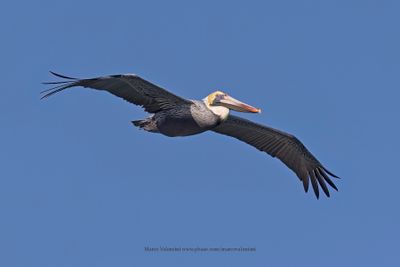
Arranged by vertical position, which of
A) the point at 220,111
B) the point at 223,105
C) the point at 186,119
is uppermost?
the point at 223,105

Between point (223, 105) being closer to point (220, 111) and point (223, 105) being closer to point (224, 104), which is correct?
point (224, 104)

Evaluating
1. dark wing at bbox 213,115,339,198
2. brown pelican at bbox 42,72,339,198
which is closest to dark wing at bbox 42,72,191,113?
brown pelican at bbox 42,72,339,198

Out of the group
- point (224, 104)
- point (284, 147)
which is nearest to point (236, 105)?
point (224, 104)

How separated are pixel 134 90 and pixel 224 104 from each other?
1.86 meters

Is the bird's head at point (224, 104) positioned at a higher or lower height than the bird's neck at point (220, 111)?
higher

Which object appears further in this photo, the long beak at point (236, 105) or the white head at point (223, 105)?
the long beak at point (236, 105)

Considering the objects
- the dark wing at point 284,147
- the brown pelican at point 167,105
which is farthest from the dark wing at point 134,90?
the dark wing at point 284,147

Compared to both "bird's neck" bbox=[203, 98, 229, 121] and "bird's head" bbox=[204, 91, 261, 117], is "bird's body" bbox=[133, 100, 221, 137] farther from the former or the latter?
"bird's head" bbox=[204, 91, 261, 117]

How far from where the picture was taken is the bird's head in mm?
16547

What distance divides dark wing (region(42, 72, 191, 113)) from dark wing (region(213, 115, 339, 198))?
2402 millimetres

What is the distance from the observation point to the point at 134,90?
53.1 feet

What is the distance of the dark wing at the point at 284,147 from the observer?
727 inches

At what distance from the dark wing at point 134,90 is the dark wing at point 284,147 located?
240cm

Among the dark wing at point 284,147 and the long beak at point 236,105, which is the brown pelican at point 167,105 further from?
the dark wing at point 284,147
